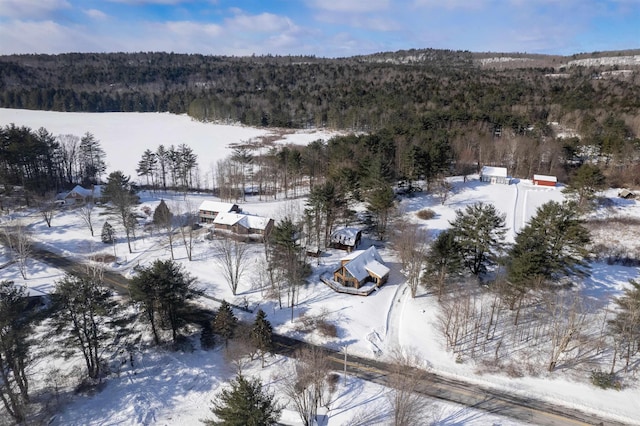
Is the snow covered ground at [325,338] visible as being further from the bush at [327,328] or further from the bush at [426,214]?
the bush at [426,214]

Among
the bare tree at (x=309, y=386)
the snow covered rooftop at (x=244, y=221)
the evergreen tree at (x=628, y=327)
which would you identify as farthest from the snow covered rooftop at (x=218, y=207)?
the evergreen tree at (x=628, y=327)

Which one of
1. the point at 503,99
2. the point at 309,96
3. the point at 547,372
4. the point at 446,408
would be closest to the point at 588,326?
the point at 547,372

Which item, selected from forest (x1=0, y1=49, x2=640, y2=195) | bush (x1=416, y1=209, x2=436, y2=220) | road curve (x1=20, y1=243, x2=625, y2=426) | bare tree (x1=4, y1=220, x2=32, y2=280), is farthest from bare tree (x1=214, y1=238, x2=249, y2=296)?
bush (x1=416, y1=209, x2=436, y2=220)

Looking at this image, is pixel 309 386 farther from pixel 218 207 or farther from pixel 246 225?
pixel 218 207

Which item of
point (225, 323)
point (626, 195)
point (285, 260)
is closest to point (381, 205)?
point (285, 260)

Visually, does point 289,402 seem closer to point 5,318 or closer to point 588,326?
point 5,318

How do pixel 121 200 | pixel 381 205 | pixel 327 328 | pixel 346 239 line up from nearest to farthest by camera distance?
pixel 327 328
pixel 381 205
pixel 346 239
pixel 121 200
